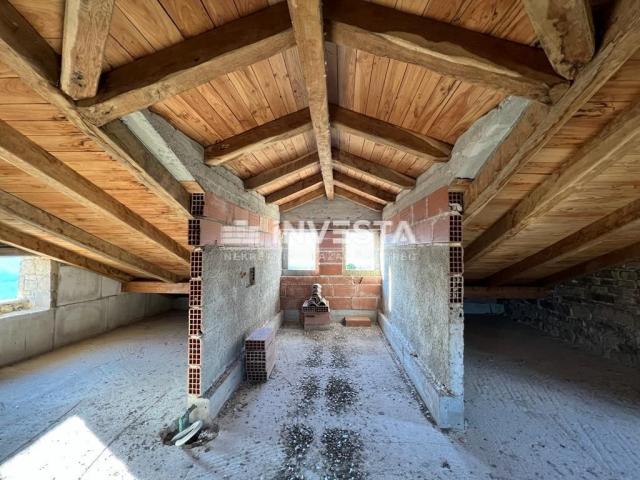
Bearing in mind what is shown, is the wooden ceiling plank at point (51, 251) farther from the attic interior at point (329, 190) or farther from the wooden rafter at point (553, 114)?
the wooden rafter at point (553, 114)

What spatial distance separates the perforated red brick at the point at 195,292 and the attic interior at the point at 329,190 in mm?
27

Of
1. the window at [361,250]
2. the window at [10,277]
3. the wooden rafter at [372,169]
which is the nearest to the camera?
the wooden rafter at [372,169]

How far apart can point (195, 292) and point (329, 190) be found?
2909 millimetres

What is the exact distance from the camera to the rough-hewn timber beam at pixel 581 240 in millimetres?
2410

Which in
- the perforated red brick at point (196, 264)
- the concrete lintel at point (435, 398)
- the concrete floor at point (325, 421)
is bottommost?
the concrete floor at point (325, 421)

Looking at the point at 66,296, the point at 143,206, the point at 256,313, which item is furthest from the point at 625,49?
the point at 66,296

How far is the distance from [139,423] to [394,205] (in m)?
4.14

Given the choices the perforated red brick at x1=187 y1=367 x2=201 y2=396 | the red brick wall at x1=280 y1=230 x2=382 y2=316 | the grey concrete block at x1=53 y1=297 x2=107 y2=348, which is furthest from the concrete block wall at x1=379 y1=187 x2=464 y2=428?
the grey concrete block at x1=53 y1=297 x2=107 y2=348

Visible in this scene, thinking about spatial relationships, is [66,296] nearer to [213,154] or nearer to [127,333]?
[127,333]

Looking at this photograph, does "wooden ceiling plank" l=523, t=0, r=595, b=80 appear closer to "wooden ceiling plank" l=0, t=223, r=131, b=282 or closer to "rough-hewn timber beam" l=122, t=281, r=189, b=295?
"wooden ceiling plank" l=0, t=223, r=131, b=282

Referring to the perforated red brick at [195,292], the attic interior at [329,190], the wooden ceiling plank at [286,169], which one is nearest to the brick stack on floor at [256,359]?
the attic interior at [329,190]

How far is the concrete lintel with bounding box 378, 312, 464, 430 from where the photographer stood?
2.43 m

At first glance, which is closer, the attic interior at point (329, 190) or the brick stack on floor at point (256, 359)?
the attic interior at point (329, 190)

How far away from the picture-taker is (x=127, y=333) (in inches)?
196
